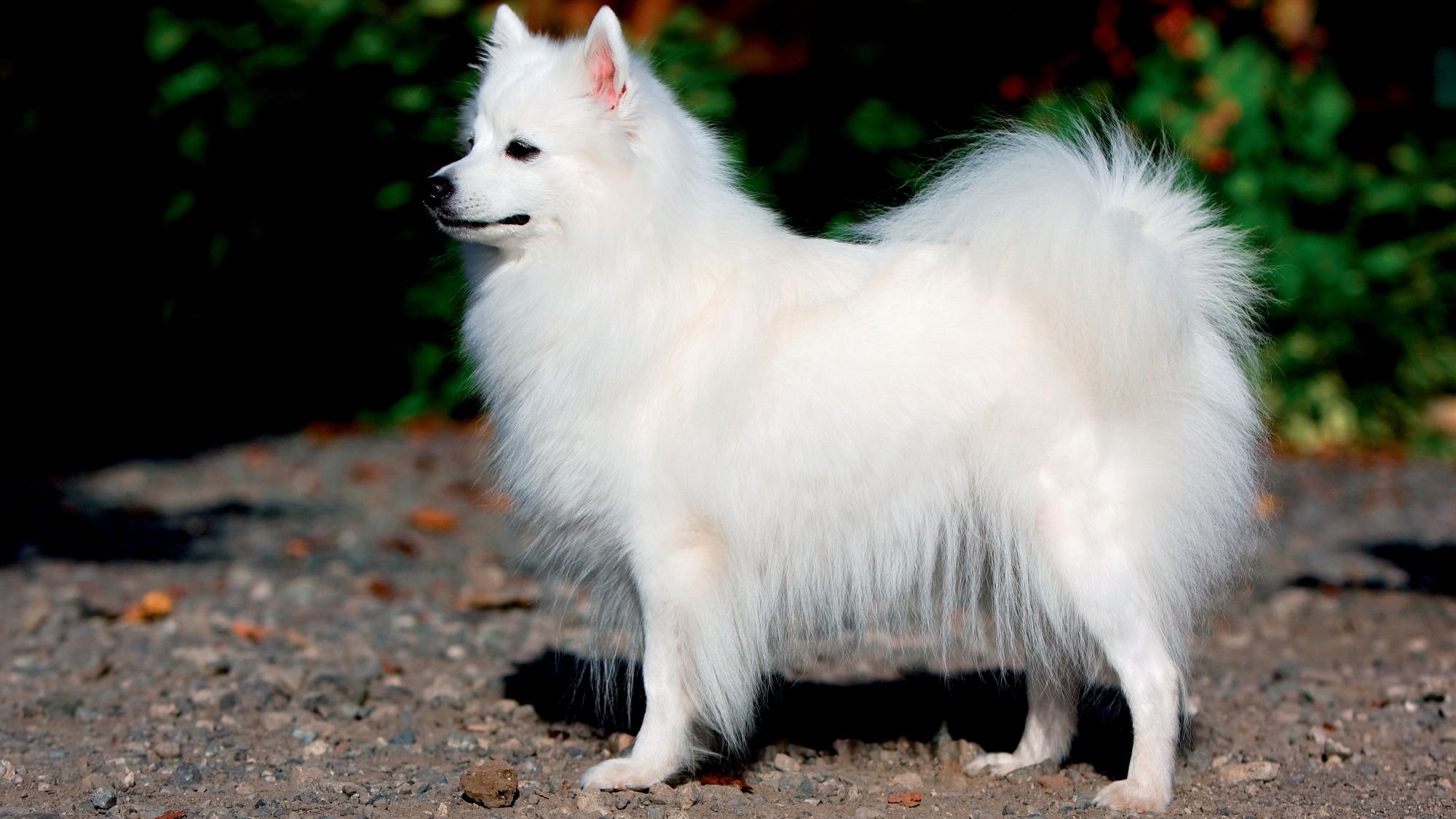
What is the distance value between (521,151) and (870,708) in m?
2.11

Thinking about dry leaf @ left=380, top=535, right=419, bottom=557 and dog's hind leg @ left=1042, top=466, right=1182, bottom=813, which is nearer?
dog's hind leg @ left=1042, top=466, right=1182, bottom=813

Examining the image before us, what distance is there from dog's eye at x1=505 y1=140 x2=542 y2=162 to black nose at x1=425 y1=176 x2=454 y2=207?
0.17 meters

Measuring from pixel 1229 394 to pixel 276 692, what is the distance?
116 inches

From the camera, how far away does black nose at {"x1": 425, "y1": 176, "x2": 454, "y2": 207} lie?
3352 mm

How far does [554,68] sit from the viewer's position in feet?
11.2

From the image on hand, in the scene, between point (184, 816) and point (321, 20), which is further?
point (321, 20)

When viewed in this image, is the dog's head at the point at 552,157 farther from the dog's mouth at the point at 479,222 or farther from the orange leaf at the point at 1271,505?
the orange leaf at the point at 1271,505

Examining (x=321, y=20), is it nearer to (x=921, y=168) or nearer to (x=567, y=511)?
(x=921, y=168)

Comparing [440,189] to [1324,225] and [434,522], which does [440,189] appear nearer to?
[434,522]

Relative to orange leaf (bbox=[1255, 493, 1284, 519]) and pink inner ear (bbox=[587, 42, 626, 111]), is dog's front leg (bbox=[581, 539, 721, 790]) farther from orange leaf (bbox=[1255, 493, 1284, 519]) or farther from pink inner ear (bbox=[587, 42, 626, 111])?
orange leaf (bbox=[1255, 493, 1284, 519])

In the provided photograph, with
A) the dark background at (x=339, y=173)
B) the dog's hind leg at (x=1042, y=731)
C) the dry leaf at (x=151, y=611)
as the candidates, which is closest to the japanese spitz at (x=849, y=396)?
the dog's hind leg at (x=1042, y=731)

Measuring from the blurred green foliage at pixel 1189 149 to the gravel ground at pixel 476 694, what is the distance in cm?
198

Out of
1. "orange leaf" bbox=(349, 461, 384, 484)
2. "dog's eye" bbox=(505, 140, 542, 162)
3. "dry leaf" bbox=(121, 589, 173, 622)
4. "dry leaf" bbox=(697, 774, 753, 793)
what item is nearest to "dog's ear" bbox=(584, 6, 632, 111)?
"dog's eye" bbox=(505, 140, 542, 162)

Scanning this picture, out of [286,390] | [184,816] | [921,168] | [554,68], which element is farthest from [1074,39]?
[184,816]
